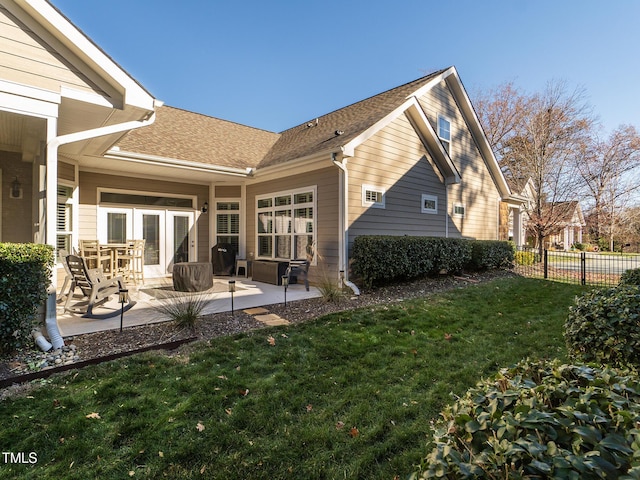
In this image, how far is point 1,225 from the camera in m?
6.80

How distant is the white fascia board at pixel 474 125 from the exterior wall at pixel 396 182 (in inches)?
128

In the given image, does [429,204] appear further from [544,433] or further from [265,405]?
[544,433]

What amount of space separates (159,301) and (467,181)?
1098cm

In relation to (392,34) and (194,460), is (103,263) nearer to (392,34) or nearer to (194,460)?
(194,460)

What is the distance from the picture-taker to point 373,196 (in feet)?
28.2

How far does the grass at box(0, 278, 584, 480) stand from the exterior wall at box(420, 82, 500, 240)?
7722mm

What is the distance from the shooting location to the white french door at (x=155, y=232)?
29.3ft

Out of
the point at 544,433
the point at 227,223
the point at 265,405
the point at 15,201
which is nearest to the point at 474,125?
the point at 227,223

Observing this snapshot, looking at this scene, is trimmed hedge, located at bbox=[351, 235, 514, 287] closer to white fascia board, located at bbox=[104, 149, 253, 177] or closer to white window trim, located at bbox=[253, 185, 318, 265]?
white window trim, located at bbox=[253, 185, 318, 265]

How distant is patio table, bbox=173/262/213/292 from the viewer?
23.4 ft

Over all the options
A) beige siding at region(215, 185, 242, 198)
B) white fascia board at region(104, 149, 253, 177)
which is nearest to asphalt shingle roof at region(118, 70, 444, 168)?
white fascia board at region(104, 149, 253, 177)

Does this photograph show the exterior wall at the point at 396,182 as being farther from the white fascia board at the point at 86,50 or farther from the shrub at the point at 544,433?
the shrub at the point at 544,433

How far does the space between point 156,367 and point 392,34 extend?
14639 mm

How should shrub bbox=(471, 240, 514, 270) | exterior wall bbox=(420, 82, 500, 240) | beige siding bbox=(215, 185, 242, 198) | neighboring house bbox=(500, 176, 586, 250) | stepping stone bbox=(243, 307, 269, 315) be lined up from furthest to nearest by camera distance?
neighboring house bbox=(500, 176, 586, 250), exterior wall bbox=(420, 82, 500, 240), beige siding bbox=(215, 185, 242, 198), shrub bbox=(471, 240, 514, 270), stepping stone bbox=(243, 307, 269, 315)
